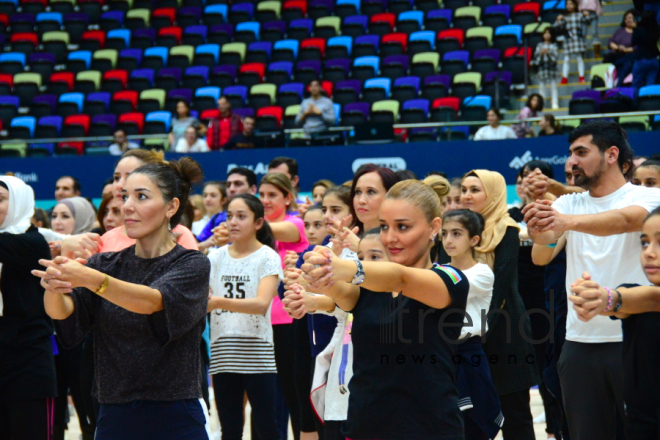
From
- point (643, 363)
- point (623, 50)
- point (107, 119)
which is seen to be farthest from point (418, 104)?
point (643, 363)

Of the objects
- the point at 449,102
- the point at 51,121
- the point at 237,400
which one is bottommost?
the point at 237,400

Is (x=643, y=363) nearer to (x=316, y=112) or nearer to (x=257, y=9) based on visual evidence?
(x=316, y=112)

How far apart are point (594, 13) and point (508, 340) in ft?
32.0

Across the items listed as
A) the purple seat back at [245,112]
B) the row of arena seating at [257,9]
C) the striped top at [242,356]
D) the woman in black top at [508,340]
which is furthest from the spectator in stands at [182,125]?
the woman in black top at [508,340]

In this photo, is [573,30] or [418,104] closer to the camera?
[573,30]

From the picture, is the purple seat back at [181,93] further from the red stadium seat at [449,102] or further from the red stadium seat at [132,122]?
the red stadium seat at [449,102]

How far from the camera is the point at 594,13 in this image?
1228cm

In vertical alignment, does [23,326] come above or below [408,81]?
below

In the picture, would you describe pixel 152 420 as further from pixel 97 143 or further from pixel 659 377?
pixel 97 143

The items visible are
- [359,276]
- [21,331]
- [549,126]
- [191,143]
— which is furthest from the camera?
[191,143]

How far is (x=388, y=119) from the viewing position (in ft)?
39.7

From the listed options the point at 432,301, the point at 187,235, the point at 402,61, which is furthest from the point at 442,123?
the point at 432,301

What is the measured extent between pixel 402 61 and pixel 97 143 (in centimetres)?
587

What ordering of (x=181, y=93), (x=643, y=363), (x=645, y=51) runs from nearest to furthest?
(x=643, y=363) → (x=645, y=51) → (x=181, y=93)
